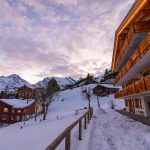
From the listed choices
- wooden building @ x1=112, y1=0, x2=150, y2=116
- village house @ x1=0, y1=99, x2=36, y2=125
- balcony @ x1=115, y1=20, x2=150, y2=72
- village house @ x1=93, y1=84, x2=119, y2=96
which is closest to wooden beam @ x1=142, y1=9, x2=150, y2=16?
wooden building @ x1=112, y1=0, x2=150, y2=116

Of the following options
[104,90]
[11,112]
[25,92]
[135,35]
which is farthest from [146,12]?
[25,92]

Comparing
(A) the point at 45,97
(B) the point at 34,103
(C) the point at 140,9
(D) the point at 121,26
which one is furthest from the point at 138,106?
(B) the point at 34,103

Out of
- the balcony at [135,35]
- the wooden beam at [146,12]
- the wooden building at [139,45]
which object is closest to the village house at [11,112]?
the wooden building at [139,45]

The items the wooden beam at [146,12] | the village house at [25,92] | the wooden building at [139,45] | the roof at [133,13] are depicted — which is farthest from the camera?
Result: the village house at [25,92]

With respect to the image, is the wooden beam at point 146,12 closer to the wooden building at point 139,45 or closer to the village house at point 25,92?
the wooden building at point 139,45

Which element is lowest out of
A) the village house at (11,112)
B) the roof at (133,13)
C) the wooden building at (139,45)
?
the village house at (11,112)

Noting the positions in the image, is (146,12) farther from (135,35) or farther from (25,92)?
(25,92)

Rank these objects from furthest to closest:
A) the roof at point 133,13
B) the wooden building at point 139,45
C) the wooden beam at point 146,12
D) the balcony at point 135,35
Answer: the wooden beam at point 146,12 < the roof at point 133,13 < the balcony at point 135,35 < the wooden building at point 139,45

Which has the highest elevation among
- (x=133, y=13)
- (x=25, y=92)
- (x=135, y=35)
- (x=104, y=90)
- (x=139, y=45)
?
(x=25, y=92)

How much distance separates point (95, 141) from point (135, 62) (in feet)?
29.5

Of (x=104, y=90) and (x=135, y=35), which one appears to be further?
(x=104, y=90)

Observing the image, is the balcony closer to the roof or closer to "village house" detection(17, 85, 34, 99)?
the roof

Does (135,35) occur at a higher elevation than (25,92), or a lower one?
lower

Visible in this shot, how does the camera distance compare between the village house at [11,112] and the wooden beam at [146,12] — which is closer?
the wooden beam at [146,12]
